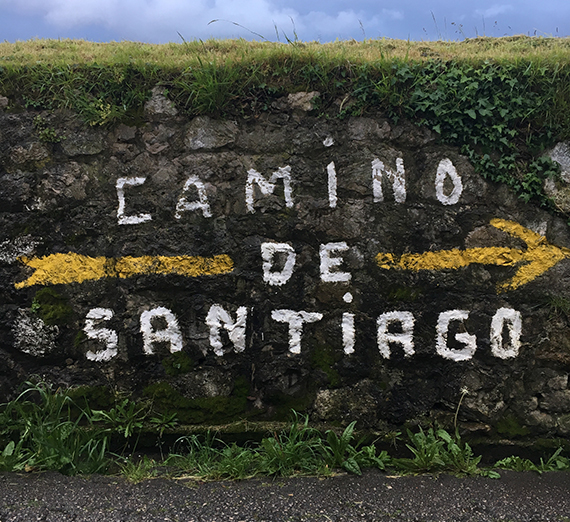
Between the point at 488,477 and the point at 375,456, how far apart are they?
2.37 feet

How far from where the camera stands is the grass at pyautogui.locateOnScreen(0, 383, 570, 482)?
290cm

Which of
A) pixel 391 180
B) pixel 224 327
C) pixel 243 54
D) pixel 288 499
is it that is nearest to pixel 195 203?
pixel 224 327

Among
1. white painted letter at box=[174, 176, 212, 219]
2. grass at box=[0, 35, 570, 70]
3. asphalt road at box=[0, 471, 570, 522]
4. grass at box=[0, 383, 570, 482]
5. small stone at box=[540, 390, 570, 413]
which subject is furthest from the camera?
grass at box=[0, 35, 570, 70]

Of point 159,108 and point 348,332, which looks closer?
point 348,332

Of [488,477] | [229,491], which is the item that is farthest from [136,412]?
[488,477]

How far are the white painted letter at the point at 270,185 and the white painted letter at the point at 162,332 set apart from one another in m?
0.98

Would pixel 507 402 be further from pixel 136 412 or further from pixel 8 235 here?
pixel 8 235

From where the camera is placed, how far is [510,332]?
317cm

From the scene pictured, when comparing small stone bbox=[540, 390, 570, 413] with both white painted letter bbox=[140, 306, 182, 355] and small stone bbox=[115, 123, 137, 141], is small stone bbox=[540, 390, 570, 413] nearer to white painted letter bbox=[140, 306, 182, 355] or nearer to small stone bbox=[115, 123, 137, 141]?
white painted letter bbox=[140, 306, 182, 355]

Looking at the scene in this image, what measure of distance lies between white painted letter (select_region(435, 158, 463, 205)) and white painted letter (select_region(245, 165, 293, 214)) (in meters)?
1.08

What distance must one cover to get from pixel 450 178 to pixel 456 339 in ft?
3.83

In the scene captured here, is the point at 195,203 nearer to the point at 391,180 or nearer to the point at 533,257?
the point at 391,180

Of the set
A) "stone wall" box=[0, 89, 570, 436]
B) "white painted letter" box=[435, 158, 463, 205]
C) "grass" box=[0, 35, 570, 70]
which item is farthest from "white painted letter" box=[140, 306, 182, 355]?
"white painted letter" box=[435, 158, 463, 205]

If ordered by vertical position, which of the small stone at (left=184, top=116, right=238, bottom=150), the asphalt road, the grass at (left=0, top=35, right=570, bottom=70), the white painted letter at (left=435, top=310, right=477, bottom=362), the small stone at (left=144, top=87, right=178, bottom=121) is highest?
the grass at (left=0, top=35, right=570, bottom=70)
